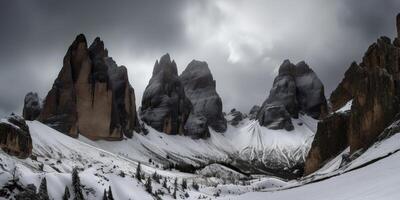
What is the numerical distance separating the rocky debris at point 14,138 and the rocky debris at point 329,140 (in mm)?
66694

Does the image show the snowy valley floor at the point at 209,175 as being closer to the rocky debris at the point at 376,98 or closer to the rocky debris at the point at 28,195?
the rocky debris at the point at 28,195

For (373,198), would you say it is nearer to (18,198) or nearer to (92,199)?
(18,198)

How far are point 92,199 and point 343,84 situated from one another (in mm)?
108460

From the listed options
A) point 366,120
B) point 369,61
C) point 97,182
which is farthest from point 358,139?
point 97,182

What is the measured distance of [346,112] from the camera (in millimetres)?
119500

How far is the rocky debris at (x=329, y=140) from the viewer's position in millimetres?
Result: 116562

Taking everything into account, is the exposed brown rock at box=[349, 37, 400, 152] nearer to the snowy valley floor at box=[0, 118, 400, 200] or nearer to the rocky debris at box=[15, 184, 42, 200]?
the snowy valley floor at box=[0, 118, 400, 200]

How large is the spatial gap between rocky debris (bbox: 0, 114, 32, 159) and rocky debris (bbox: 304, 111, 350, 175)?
66.7 m

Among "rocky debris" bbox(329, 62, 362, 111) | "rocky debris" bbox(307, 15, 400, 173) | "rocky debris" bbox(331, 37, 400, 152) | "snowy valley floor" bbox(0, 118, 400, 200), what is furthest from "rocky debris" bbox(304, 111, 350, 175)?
"rocky debris" bbox(329, 62, 362, 111)

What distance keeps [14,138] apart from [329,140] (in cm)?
6939

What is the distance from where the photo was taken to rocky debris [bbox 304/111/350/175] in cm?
11656

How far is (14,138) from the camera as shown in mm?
97562

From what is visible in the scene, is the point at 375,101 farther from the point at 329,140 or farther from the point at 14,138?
the point at 14,138

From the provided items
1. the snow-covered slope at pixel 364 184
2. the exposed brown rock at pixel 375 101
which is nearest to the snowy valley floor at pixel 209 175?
the snow-covered slope at pixel 364 184
